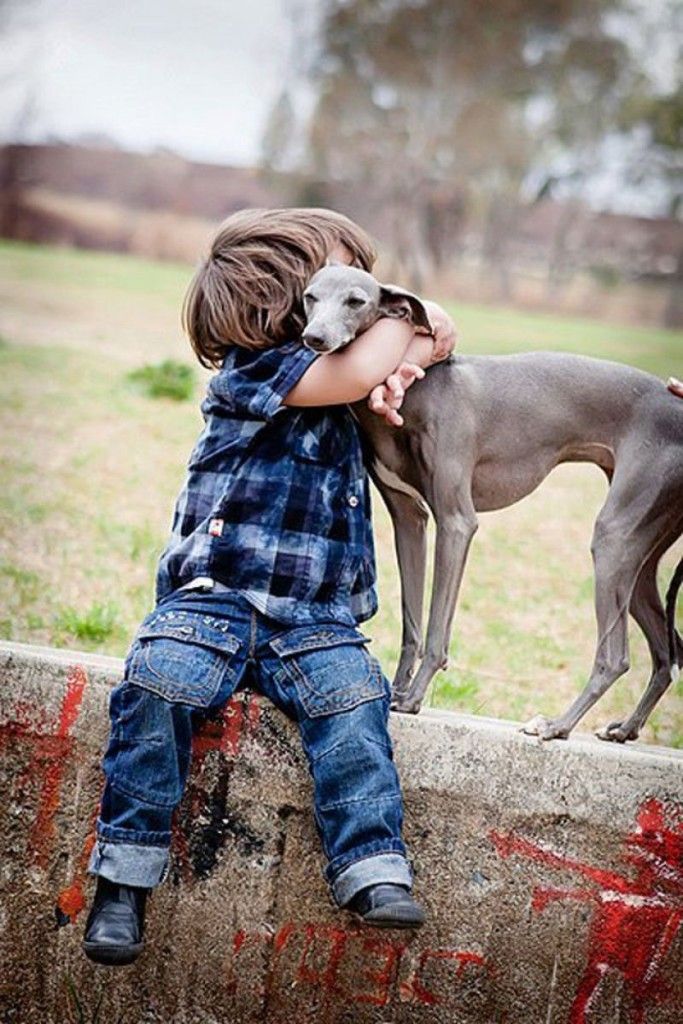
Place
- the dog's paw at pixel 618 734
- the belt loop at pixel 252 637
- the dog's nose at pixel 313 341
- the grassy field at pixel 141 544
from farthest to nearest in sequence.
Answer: the grassy field at pixel 141 544 → the dog's paw at pixel 618 734 → the belt loop at pixel 252 637 → the dog's nose at pixel 313 341

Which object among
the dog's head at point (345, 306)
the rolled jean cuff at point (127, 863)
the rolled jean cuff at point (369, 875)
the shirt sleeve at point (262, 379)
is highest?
the dog's head at point (345, 306)

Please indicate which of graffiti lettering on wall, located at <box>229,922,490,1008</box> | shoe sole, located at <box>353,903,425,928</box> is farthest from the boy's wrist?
graffiti lettering on wall, located at <box>229,922,490,1008</box>

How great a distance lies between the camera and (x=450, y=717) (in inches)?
140

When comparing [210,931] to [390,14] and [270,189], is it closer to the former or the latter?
[270,189]

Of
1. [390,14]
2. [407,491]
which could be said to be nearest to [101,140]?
[390,14]

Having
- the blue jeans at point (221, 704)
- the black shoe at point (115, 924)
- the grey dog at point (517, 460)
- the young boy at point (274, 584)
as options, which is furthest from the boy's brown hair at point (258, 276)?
the black shoe at point (115, 924)

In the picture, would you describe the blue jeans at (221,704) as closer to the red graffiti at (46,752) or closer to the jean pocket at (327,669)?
the jean pocket at (327,669)

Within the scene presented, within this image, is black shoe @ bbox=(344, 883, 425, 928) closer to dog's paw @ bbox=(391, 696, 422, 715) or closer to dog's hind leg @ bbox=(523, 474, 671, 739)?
dog's paw @ bbox=(391, 696, 422, 715)

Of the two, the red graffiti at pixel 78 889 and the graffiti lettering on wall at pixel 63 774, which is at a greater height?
the graffiti lettering on wall at pixel 63 774

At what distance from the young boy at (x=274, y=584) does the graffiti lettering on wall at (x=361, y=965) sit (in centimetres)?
39

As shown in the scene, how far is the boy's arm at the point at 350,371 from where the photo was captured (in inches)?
136

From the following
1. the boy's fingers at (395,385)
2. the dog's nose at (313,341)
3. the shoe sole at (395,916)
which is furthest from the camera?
the boy's fingers at (395,385)

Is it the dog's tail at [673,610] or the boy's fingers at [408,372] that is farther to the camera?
the dog's tail at [673,610]

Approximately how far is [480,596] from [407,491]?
3.13 meters
